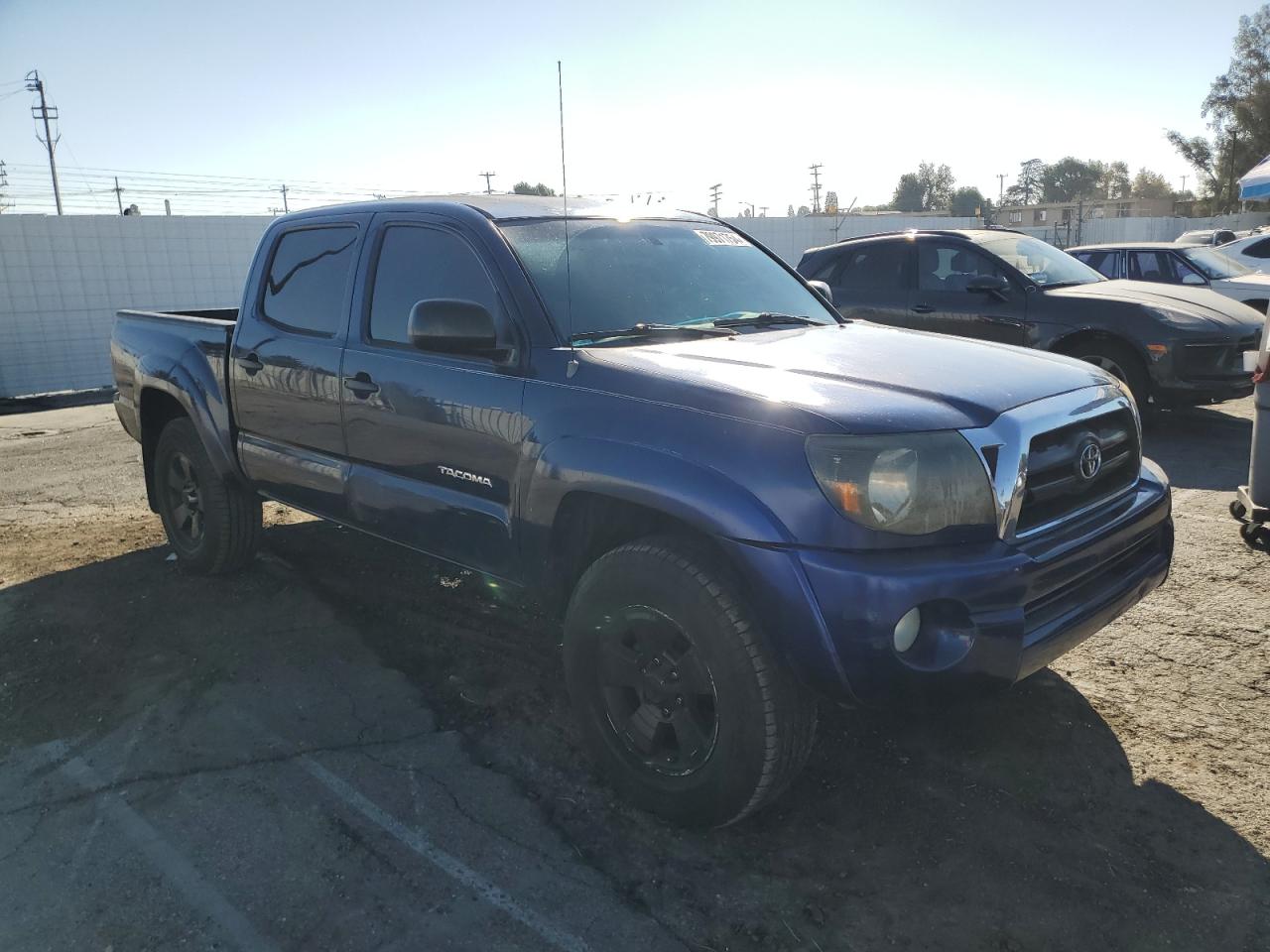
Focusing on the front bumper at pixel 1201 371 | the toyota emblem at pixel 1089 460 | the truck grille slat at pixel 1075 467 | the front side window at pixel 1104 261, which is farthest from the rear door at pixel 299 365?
the front side window at pixel 1104 261

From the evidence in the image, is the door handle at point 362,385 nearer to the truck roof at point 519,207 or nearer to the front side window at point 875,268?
the truck roof at point 519,207

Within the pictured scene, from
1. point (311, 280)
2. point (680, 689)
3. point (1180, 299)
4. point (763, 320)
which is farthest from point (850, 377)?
point (1180, 299)

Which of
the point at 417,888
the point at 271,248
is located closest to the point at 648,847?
the point at 417,888

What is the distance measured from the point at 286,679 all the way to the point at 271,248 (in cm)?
219

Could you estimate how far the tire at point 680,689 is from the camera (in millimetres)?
2529

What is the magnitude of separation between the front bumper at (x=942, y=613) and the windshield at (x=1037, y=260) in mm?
6611

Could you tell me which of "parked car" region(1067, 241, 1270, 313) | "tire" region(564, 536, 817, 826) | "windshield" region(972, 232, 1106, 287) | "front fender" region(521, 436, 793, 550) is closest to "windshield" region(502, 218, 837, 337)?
"front fender" region(521, 436, 793, 550)

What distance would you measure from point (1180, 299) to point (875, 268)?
2.68 m

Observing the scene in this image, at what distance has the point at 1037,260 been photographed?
343 inches

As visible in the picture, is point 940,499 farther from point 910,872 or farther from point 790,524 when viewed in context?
point 910,872

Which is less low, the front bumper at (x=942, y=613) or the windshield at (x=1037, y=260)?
the windshield at (x=1037, y=260)

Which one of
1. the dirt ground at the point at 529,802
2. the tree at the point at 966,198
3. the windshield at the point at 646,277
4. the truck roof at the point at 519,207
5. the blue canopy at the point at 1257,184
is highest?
the tree at the point at 966,198

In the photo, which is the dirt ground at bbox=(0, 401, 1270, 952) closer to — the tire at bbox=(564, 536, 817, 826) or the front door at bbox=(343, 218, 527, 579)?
the tire at bbox=(564, 536, 817, 826)

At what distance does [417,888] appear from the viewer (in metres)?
2.59
